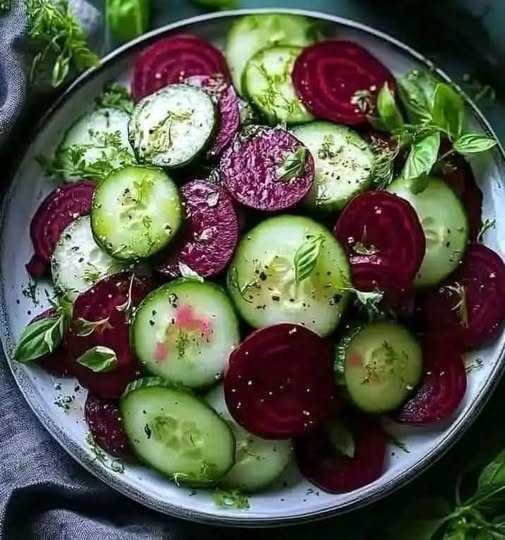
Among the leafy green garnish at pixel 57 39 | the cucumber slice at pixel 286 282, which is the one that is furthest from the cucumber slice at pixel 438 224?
the leafy green garnish at pixel 57 39

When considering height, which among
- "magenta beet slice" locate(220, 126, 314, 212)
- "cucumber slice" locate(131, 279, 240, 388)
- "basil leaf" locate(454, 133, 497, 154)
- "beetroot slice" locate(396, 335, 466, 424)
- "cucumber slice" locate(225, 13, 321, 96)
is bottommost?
"beetroot slice" locate(396, 335, 466, 424)

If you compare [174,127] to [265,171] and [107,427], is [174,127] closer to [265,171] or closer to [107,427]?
[265,171]

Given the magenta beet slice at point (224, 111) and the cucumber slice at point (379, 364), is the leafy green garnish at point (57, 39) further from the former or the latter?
the cucumber slice at point (379, 364)

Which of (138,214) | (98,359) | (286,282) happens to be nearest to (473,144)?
(286,282)

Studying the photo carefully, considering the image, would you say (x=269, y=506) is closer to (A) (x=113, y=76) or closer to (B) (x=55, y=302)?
(B) (x=55, y=302)

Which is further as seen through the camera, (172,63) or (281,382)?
(172,63)

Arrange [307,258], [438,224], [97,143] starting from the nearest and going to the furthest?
[307,258]
[438,224]
[97,143]

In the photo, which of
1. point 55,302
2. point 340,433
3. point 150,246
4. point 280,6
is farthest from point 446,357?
point 280,6

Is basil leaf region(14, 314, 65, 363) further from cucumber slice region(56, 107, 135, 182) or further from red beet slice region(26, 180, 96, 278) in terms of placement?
cucumber slice region(56, 107, 135, 182)

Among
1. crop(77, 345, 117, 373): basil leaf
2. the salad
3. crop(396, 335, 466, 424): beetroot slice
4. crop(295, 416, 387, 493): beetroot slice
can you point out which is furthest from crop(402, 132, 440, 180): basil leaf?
crop(77, 345, 117, 373): basil leaf
